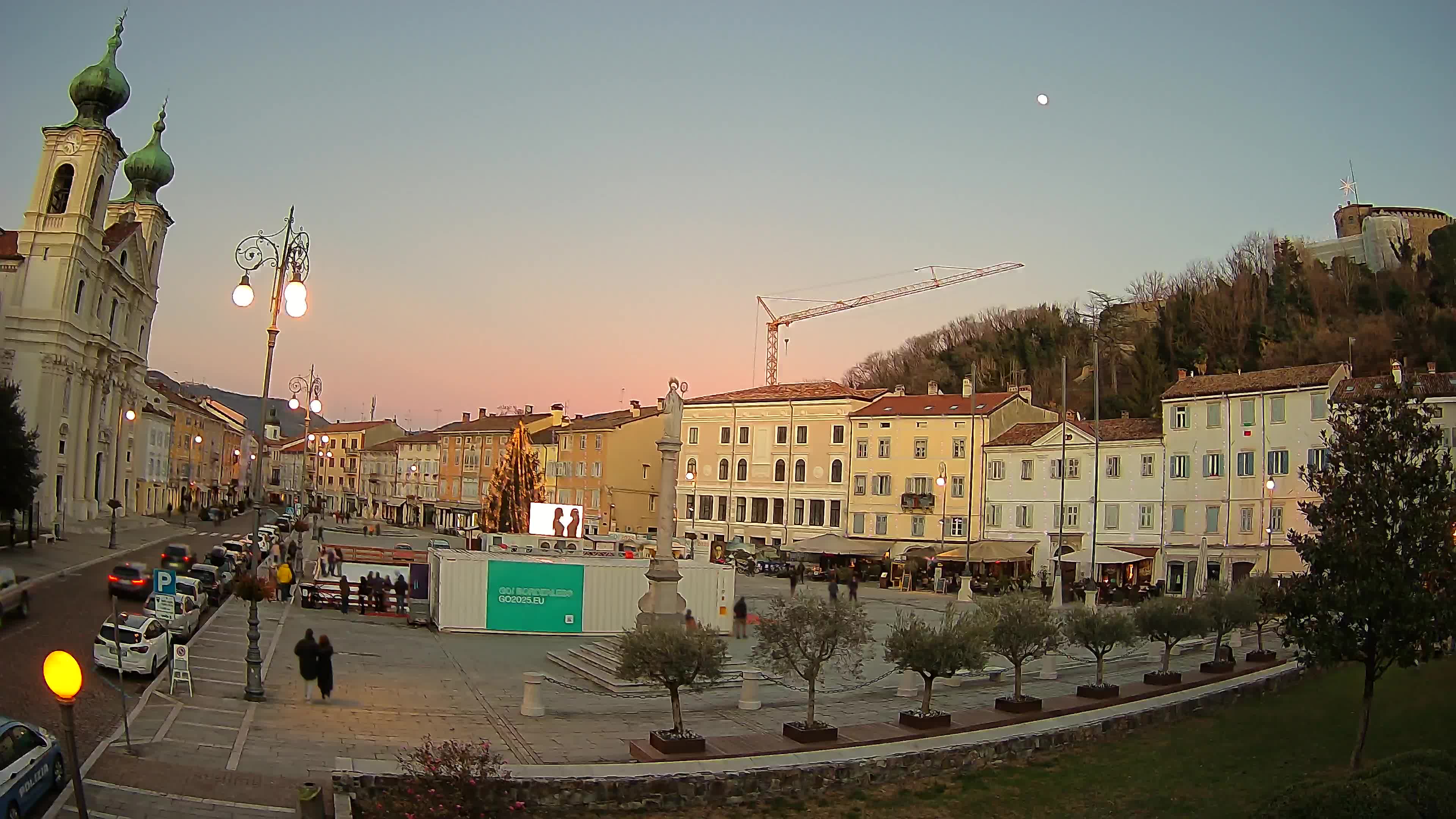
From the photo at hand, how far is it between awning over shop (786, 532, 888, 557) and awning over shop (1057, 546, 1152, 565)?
43.1ft

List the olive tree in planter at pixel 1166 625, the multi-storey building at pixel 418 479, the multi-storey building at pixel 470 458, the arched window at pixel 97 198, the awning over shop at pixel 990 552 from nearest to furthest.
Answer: the olive tree in planter at pixel 1166 625 → the awning over shop at pixel 990 552 → the arched window at pixel 97 198 → the multi-storey building at pixel 470 458 → the multi-storey building at pixel 418 479

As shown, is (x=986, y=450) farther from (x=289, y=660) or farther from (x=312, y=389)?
(x=289, y=660)

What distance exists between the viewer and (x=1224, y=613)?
24.3 metres

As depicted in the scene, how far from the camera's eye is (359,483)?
136 meters

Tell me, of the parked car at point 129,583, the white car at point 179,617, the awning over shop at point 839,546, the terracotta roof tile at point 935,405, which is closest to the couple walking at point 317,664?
the white car at point 179,617

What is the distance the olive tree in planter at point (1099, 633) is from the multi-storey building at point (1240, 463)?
87.1 feet

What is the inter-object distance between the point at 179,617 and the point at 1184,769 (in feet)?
73.9

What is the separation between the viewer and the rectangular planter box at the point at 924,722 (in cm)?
1775

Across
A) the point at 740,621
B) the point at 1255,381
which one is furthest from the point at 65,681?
the point at 1255,381

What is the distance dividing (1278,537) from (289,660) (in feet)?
142

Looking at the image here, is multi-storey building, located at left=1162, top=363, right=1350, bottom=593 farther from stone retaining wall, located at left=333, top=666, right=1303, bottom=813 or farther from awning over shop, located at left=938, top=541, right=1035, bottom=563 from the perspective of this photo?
stone retaining wall, located at left=333, top=666, right=1303, bottom=813

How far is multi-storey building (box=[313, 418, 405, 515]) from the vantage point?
447ft

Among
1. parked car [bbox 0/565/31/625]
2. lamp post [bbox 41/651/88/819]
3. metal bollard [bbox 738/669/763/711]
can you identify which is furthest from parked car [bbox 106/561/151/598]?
lamp post [bbox 41/651/88/819]

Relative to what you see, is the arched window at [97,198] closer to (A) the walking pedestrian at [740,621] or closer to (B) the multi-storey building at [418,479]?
(A) the walking pedestrian at [740,621]
